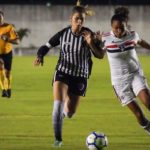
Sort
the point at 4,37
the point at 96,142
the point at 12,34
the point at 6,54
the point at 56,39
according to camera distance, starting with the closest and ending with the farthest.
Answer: the point at 96,142, the point at 56,39, the point at 4,37, the point at 12,34, the point at 6,54

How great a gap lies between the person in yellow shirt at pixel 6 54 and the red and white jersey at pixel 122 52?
8855 millimetres

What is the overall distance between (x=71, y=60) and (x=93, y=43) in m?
0.90

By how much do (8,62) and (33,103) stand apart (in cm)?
208

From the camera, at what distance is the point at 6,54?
21.5m

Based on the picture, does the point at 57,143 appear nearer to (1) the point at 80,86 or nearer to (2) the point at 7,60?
(1) the point at 80,86

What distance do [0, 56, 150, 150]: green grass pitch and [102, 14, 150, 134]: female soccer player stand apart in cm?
69

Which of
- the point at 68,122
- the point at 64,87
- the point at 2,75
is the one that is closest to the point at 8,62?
the point at 2,75

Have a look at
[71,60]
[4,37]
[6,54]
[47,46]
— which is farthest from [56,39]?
[6,54]

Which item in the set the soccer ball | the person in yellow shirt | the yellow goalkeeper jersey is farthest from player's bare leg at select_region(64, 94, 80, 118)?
the yellow goalkeeper jersey

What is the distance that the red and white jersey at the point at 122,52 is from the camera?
12.1 meters

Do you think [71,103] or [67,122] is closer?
[71,103]

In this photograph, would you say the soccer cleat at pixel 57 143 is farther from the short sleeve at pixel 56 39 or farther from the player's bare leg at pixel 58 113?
the short sleeve at pixel 56 39

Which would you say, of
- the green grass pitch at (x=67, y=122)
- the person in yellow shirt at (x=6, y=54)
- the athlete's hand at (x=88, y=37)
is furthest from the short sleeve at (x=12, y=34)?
the athlete's hand at (x=88, y=37)

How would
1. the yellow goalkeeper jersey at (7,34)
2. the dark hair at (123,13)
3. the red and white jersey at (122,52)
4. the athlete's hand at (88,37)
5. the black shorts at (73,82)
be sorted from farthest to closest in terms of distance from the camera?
1. the yellow goalkeeper jersey at (7,34)
2. the black shorts at (73,82)
3. the red and white jersey at (122,52)
4. the dark hair at (123,13)
5. the athlete's hand at (88,37)
